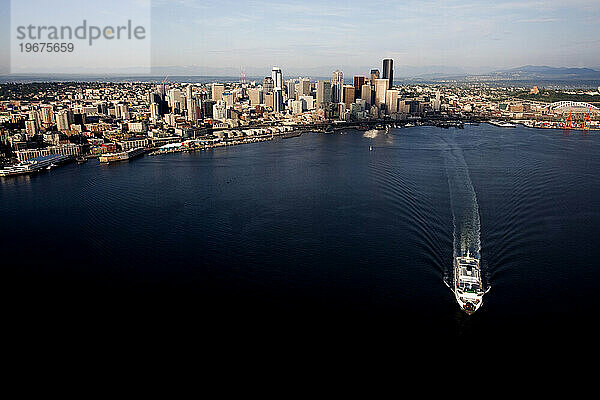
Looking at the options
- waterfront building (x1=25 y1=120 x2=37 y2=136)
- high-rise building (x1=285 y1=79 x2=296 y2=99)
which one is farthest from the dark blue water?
high-rise building (x1=285 y1=79 x2=296 y2=99)

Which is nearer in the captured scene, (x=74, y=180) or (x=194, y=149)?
(x=74, y=180)

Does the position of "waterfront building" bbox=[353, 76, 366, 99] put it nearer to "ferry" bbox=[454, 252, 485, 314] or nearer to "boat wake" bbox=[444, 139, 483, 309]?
"boat wake" bbox=[444, 139, 483, 309]

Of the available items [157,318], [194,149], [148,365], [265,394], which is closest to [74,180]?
[194,149]

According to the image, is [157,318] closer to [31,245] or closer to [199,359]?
[199,359]

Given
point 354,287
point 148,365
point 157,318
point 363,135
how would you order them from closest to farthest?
point 148,365 < point 157,318 < point 354,287 < point 363,135

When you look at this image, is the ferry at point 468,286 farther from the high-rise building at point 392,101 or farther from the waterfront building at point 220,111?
the high-rise building at point 392,101
